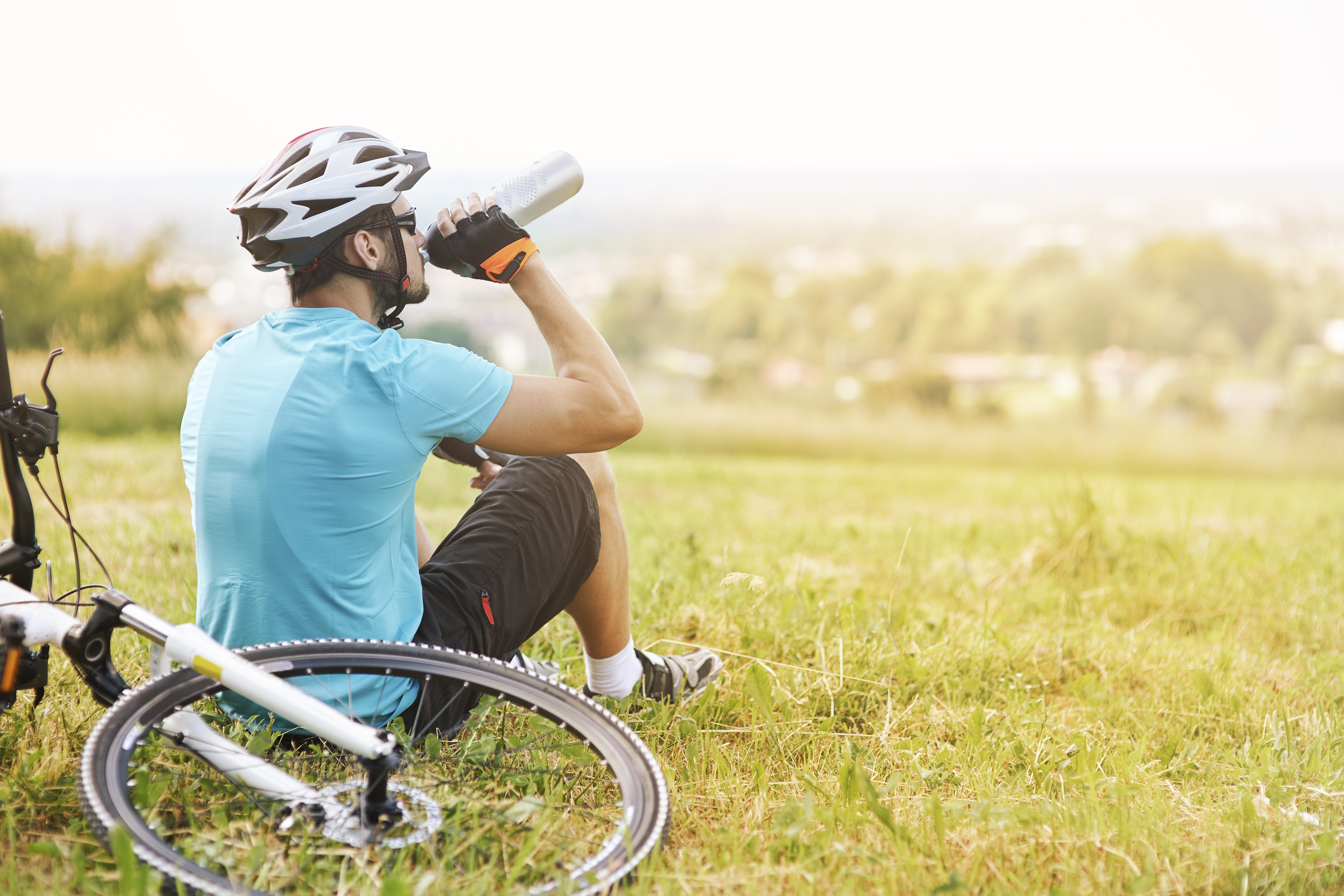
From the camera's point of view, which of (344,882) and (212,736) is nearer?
(344,882)

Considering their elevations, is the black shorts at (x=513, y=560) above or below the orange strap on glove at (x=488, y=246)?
below

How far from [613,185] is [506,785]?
63.5ft

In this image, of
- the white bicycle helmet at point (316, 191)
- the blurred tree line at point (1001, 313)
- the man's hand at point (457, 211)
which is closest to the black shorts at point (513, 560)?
the man's hand at point (457, 211)

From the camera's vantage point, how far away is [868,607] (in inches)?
144

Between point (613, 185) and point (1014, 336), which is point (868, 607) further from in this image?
point (1014, 336)

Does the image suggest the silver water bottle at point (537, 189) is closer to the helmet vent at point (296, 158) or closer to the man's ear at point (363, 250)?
the man's ear at point (363, 250)

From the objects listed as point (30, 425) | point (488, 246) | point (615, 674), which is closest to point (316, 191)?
point (488, 246)

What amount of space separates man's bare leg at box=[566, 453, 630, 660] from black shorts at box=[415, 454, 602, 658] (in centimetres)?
4

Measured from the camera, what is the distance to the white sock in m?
2.86

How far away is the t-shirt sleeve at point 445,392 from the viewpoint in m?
2.01

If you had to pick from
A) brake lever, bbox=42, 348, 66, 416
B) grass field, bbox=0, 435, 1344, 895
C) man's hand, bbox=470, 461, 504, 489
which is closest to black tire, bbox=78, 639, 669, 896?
grass field, bbox=0, 435, 1344, 895

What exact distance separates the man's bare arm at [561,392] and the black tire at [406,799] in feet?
1.66

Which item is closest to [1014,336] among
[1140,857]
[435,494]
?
[435,494]

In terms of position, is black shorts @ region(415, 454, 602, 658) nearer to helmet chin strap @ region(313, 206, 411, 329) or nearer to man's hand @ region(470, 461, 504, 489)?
man's hand @ region(470, 461, 504, 489)
